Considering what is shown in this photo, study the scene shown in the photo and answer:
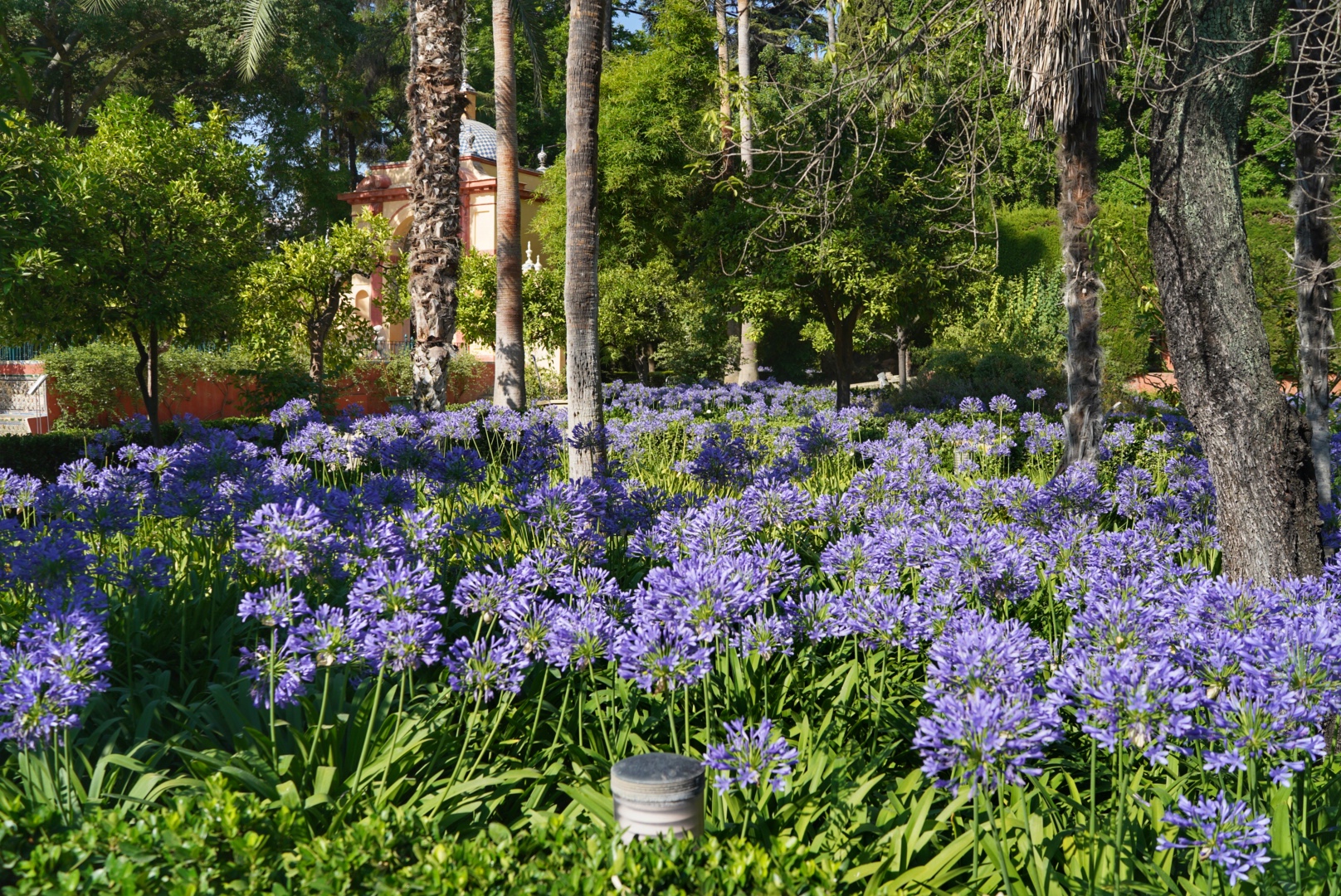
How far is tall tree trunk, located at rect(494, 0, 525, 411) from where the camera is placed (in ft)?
38.7

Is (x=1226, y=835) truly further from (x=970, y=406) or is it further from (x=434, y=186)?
(x=434, y=186)

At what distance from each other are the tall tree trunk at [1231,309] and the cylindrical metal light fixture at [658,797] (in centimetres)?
333

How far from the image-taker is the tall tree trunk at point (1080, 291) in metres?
7.75

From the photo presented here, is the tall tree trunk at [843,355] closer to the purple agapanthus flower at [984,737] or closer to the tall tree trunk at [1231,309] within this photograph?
the tall tree trunk at [1231,309]

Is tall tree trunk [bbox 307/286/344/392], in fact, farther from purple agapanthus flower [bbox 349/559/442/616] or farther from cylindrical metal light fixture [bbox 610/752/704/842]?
cylindrical metal light fixture [bbox 610/752/704/842]

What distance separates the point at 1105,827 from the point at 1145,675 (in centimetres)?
90

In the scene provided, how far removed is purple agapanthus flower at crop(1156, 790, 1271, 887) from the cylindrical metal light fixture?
3.46 ft

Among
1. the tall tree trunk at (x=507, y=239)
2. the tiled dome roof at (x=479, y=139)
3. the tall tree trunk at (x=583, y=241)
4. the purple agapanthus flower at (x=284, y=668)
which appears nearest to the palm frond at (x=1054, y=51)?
the tall tree trunk at (x=583, y=241)

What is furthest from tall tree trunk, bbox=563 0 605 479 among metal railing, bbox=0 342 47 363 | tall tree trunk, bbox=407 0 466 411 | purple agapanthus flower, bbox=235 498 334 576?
metal railing, bbox=0 342 47 363

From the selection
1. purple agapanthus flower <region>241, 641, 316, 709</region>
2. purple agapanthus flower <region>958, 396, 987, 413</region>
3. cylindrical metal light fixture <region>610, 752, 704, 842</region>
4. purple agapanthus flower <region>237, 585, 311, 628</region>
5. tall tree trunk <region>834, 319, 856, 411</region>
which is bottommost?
cylindrical metal light fixture <region>610, 752, 704, 842</region>

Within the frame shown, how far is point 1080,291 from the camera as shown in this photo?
7.97 meters

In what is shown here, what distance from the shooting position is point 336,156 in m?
36.3

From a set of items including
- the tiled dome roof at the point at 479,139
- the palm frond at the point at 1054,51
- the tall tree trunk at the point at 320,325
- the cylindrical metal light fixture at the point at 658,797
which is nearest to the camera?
the cylindrical metal light fixture at the point at 658,797

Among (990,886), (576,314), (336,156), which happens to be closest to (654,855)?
(990,886)
